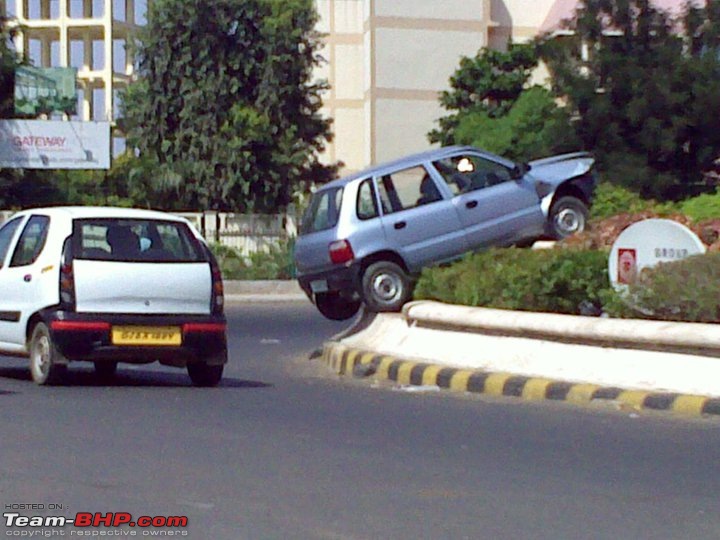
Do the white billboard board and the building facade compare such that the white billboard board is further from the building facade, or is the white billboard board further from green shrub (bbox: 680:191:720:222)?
green shrub (bbox: 680:191:720:222)

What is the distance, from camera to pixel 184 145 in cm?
4575

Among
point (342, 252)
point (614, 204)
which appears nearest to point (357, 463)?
point (342, 252)

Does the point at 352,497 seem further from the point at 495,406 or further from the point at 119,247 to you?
the point at 119,247

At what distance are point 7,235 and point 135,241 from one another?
62.2 inches

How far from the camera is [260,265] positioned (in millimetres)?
36750

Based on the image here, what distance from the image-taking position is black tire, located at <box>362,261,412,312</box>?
17.6 meters

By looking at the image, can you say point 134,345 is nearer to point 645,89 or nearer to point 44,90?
point 645,89

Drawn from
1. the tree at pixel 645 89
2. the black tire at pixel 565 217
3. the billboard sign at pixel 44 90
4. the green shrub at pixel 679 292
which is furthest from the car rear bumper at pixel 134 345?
the billboard sign at pixel 44 90

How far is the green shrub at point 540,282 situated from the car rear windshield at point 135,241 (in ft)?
9.28

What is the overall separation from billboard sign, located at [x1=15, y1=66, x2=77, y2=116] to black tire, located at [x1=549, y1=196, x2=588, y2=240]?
108ft

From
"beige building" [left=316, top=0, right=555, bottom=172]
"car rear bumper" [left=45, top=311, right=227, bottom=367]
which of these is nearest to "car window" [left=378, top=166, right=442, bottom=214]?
"car rear bumper" [left=45, top=311, right=227, bottom=367]

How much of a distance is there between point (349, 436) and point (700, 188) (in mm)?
14908

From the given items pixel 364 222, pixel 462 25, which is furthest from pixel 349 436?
pixel 462 25

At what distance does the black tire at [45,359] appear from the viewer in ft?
41.9
